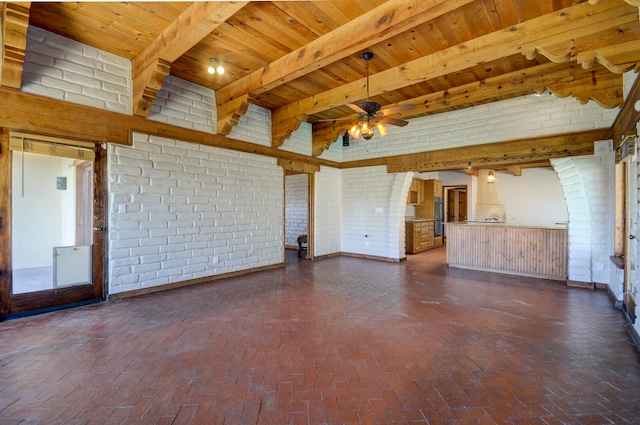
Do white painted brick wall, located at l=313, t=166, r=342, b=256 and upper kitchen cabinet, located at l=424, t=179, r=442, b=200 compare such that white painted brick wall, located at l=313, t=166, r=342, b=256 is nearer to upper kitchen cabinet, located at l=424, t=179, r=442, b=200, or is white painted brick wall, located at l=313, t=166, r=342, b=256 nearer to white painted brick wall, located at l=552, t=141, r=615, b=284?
upper kitchen cabinet, located at l=424, t=179, r=442, b=200

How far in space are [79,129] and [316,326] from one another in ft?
12.6

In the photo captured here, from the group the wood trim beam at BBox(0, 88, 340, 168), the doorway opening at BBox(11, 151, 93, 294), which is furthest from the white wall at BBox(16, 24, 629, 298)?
the doorway opening at BBox(11, 151, 93, 294)

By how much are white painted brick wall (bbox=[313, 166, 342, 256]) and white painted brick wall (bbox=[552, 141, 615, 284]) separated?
4.66m

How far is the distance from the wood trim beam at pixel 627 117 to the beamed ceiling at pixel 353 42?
0.29m

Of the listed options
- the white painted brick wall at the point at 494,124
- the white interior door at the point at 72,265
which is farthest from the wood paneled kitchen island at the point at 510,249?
the white interior door at the point at 72,265

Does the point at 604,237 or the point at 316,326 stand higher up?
the point at 604,237

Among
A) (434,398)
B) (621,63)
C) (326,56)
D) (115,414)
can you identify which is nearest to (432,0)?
(326,56)

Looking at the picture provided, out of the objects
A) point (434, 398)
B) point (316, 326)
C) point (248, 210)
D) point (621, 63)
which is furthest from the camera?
point (248, 210)

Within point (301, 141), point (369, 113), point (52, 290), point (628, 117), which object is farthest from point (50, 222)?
point (628, 117)

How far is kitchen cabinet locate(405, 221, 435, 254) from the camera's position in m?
8.34

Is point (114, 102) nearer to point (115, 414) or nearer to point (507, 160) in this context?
point (115, 414)

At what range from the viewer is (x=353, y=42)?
315cm

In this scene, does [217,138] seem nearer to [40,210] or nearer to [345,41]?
[40,210]

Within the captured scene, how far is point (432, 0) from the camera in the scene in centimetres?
254
